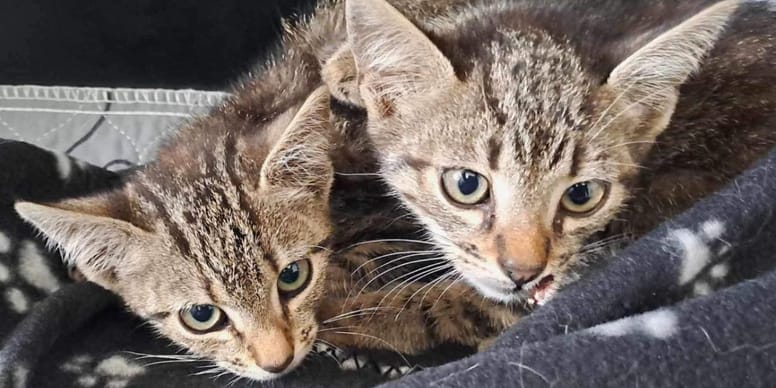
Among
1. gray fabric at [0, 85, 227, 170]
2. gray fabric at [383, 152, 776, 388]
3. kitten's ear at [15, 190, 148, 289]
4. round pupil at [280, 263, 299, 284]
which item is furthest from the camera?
gray fabric at [0, 85, 227, 170]

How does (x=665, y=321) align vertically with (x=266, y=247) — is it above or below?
above

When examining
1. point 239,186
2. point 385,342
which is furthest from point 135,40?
point 385,342

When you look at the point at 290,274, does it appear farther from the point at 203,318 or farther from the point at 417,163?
the point at 417,163

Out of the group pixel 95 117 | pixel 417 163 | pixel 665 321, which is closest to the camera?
pixel 665 321

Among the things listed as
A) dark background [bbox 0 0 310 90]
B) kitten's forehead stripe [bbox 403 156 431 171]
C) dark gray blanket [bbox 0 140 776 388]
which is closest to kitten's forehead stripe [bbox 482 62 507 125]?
kitten's forehead stripe [bbox 403 156 431 171]

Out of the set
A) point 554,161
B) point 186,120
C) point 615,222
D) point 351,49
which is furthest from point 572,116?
point 186,120

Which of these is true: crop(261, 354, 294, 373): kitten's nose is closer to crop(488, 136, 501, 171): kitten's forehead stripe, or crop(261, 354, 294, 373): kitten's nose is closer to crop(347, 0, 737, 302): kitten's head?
crop(347, 0, 737, 302): kitten's head
